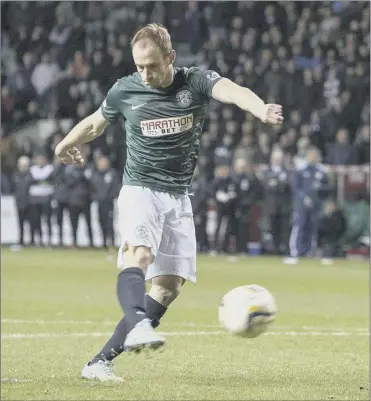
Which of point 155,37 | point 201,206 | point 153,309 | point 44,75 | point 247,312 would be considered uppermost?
point 155,37

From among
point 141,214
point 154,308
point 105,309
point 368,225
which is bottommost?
point 368,225

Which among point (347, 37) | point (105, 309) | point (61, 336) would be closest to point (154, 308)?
point (61, 336)

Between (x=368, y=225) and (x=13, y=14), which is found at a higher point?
(x=13, y=14)

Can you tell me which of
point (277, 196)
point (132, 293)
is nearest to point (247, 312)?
point (132, 293)

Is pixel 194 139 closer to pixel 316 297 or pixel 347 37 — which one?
pixel 316 297

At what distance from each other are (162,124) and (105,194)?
18336 mm

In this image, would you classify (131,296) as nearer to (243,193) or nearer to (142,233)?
(142,233)

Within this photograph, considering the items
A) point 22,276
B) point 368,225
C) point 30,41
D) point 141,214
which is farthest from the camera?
point 30,41

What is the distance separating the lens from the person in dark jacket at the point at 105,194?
2550 cm

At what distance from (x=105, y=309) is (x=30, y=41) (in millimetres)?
18632

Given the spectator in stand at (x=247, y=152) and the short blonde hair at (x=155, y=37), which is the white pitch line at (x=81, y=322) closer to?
the short blonde hair at (x=155, y=37)

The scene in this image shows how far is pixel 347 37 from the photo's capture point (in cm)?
2889

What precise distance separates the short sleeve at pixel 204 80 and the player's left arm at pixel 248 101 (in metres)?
0.08

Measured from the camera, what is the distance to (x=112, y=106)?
294 inches
